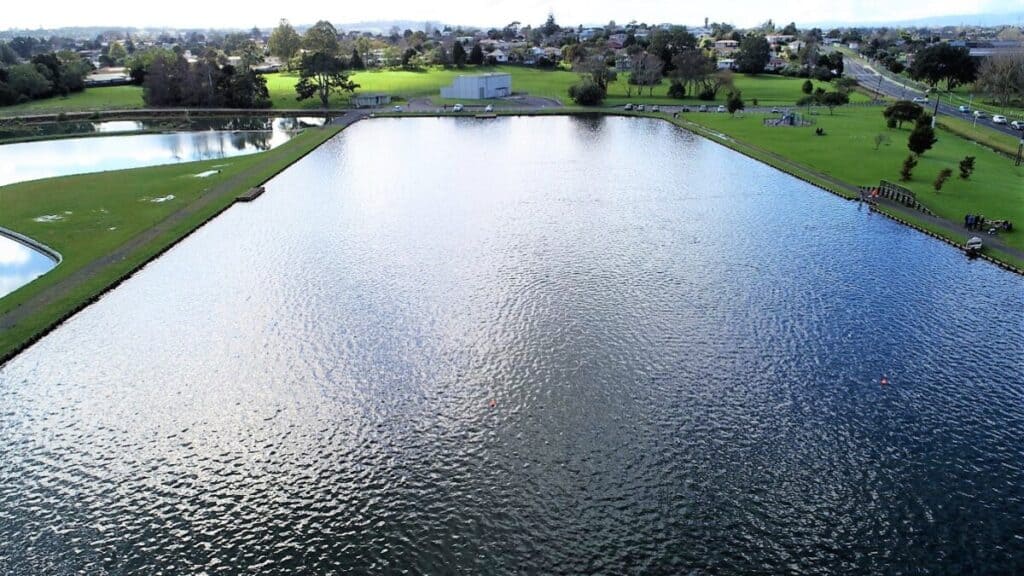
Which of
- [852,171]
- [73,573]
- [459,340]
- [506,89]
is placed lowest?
[73,573]

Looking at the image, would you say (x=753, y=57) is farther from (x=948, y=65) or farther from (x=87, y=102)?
(x=87, y=102)

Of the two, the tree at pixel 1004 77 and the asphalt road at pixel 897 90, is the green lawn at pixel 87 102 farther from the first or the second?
the tree at pixel 1004 77

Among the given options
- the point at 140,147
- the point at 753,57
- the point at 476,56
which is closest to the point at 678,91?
the point at 753,57

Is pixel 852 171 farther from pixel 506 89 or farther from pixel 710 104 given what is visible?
pixel 506 89

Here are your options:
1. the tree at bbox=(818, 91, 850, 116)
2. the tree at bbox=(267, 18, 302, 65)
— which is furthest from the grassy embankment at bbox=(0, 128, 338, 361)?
the tree at bbox=(267, 18, 302, 65)

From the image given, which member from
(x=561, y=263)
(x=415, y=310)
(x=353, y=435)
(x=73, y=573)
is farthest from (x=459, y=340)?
(x=73, y=573)
